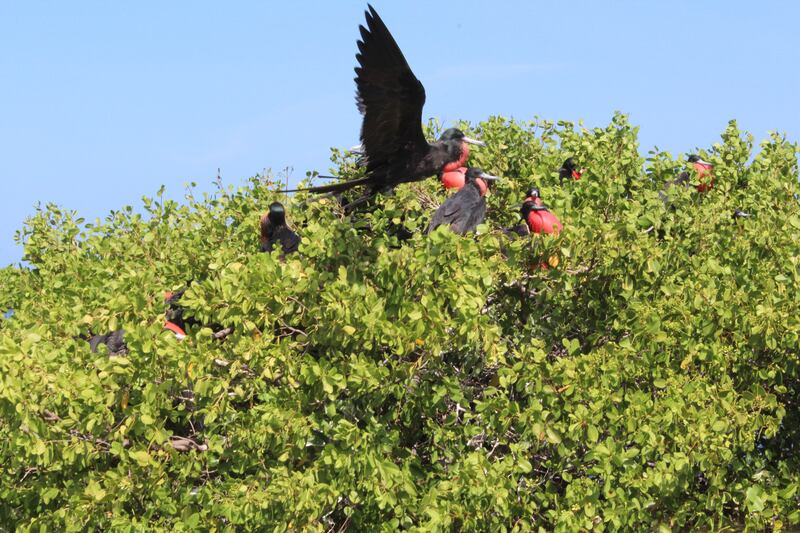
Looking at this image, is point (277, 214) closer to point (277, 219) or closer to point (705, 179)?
point (277, 219)

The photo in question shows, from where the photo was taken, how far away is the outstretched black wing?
24.1ft

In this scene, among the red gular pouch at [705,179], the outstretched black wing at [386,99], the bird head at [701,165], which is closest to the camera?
the outstretched black wing at [386,99]

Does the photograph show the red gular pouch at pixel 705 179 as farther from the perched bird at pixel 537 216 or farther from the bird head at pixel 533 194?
the perched bird at pixel 537 216

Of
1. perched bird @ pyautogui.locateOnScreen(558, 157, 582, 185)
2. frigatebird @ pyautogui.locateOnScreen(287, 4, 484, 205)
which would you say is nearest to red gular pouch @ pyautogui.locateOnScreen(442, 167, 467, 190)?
frigatebird @ pyautogui.locateOnScreen(287, 4, 484, 205)

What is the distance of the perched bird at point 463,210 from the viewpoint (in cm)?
867

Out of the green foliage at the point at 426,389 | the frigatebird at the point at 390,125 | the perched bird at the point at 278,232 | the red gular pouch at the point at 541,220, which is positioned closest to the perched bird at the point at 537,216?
the red gular pouch at the point at 541,220

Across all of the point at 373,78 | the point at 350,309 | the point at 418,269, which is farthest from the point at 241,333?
the point at 373,78

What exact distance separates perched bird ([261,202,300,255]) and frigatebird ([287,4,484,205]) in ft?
2.74

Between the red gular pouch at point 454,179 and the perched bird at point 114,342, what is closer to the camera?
the perched bird at point 114,342

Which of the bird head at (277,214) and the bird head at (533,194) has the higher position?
the bird head at (277,214)

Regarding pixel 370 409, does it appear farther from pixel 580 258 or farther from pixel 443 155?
pixel 443 155

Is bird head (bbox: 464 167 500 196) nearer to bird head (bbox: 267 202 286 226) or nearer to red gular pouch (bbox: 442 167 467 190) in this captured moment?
red gular pouch (bbox: 442 167 467 190)

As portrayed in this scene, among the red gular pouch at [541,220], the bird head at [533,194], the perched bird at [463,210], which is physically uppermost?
the bird head at [533,194]

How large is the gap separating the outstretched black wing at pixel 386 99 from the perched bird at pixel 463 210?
0.53 m
